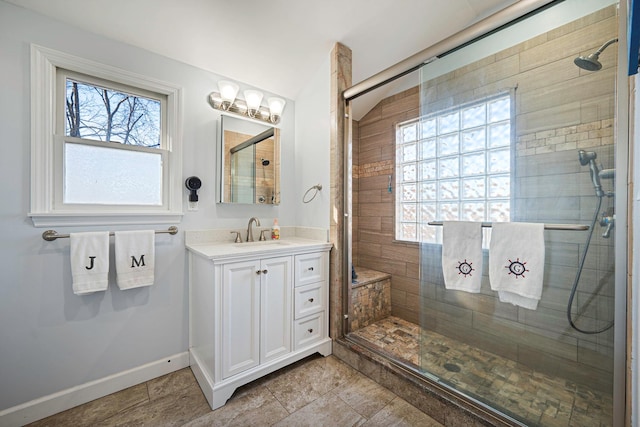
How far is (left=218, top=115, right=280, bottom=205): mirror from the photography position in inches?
80.2

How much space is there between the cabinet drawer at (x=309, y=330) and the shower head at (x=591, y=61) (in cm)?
207

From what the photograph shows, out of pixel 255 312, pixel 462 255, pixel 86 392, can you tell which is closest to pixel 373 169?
→ pixel 462 255

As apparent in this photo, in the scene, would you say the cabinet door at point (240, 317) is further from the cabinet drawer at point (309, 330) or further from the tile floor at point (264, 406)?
the cabinet drawer at point (309, 330)

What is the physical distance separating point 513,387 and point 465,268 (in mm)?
630

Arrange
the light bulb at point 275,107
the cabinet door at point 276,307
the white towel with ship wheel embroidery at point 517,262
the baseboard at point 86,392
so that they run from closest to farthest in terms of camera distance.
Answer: the white towel with ship wheel embroidery at point 517,262
the baseboard at point 86,392
the cabinet door at point 276,307
the light bulb at point 275,107

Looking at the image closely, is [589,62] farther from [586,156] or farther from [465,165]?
[465,165]

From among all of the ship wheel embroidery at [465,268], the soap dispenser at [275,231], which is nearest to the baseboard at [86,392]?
the soap dispenser at [275,231]

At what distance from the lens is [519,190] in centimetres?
133

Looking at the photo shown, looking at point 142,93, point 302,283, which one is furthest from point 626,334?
point 142,93

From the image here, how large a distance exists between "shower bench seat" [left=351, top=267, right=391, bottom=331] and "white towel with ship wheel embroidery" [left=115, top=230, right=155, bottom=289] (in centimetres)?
155

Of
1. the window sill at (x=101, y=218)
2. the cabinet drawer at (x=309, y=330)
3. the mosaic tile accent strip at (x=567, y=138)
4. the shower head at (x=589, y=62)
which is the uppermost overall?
the shower head at (x=589, y=62)

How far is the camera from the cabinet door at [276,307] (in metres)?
1.71

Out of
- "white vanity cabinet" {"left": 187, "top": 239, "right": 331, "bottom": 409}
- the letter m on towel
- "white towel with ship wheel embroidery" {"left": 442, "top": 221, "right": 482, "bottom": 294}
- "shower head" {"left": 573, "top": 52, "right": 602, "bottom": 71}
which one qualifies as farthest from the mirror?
"shower head" {"left": 573, "top": 52, "right": 602, "bottom": 71}

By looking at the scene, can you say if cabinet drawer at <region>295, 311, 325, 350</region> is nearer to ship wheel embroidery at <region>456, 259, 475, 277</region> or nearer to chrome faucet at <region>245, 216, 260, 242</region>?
chrome faucet at <region>245, 216, 260, 242</region>
